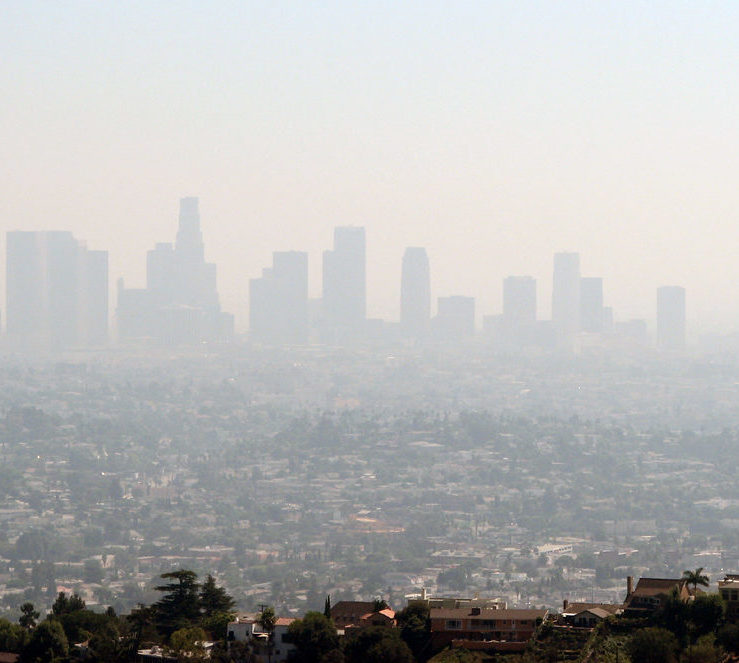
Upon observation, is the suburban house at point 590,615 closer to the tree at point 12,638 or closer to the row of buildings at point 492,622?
the row of buildings at point 492,622

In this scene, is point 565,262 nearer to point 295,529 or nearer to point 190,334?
point 190,334

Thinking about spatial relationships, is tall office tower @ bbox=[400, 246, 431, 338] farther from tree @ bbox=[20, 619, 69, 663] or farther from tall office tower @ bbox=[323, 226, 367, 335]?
tree @ bbox=[20, 619, 69, 663]

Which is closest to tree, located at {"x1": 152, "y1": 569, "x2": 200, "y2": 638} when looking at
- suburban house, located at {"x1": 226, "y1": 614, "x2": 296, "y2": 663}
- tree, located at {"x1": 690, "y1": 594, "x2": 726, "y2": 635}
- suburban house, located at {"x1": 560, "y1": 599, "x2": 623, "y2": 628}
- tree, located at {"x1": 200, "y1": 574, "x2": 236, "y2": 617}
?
tree, located at {"x1": 200, "y1": 574, "x2": 236, "y2": 617}

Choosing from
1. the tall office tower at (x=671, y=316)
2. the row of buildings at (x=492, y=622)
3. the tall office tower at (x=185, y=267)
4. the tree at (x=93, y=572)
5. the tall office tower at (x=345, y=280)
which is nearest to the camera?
the row of buildings at (x=492, y=622)

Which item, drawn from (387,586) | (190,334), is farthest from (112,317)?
(387,586)

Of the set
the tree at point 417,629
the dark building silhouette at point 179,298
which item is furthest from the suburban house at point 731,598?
the dark building silhouette at point 179,298
